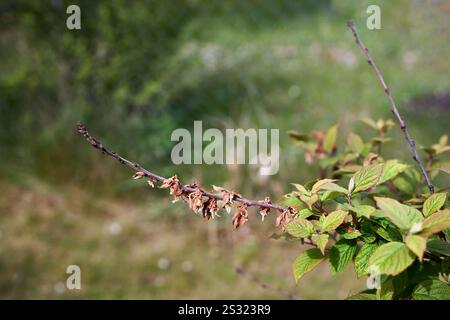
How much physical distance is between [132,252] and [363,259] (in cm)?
230

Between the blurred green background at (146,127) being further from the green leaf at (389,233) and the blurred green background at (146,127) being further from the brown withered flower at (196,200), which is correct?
the brown withered flower at (196,200)

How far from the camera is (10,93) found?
4.11 m

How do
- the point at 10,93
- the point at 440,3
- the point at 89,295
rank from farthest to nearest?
the point at 440,3
the point at 10,93
the point at 89,295

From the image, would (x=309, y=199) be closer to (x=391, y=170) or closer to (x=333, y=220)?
(x=333, y=220)

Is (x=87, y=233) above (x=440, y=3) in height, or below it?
below

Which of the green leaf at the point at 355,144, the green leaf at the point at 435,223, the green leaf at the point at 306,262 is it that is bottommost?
the green leaf at the point at 306,262

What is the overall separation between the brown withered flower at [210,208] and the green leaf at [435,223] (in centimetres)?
33

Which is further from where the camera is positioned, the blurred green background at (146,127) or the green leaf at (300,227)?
the blurred green background at (146,127)

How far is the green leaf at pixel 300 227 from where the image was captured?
3.02 ft

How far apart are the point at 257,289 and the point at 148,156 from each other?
4.42ft

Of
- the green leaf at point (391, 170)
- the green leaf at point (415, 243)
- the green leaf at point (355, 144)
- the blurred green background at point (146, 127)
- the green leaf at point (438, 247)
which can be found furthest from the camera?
the blurred green background at point (146, 127)

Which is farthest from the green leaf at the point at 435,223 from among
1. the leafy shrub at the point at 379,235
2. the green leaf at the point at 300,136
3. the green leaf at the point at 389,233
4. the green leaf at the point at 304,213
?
the green leaf at the point at 300,136
